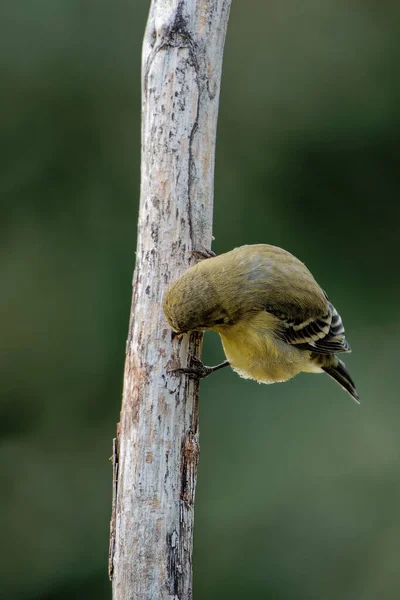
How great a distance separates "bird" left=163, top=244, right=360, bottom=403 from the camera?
11.1 feet

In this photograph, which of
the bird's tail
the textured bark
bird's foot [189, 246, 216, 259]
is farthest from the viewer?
the bird's tail

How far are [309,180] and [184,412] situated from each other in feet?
16.4

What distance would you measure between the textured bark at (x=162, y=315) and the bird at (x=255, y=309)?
109mm

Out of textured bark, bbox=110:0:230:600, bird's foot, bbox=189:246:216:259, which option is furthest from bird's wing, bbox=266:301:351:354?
textured bark, bbox=110:0:230:600

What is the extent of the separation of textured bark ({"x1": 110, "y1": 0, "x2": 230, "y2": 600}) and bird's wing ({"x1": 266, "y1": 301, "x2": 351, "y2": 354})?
23.8 inches

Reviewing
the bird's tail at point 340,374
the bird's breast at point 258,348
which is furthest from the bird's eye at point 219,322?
the bird's tail at point 340,374

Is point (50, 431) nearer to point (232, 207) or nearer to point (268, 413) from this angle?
point (268, 413)

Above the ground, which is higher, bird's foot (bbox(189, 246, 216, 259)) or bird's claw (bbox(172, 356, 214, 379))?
bird's foot (bbox(189, 246, 216, 259))

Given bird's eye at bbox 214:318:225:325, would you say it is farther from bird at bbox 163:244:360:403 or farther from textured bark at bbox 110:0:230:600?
textured bark at bbox 110:0:230:600

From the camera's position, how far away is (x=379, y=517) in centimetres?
650

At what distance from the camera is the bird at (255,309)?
3.38 metres

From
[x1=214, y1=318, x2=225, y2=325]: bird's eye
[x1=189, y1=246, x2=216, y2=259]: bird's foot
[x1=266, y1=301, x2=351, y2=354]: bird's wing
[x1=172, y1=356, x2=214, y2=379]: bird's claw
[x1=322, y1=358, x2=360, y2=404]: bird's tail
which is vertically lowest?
[x1=172, y1=356, x2=214, y2=379]: bird's claw

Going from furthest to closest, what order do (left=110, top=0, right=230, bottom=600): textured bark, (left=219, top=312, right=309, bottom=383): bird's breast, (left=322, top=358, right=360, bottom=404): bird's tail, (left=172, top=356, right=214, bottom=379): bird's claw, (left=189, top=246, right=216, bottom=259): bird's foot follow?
(left=322, top=358, right=360, bottom=404): bird's tail
(left=219, top=312, right=309, bottom=383): bird's breast
(left=189, top=246, right=216, bottom=259): bird's foot
(left=172, top=356, right=214, bottom=379): bird's claw
(left=110, top=0, right=230, bottom=600): textured bark

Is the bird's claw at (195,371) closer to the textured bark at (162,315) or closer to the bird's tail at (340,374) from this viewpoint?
the textured bark at (162,315)
